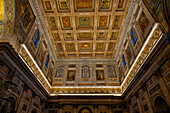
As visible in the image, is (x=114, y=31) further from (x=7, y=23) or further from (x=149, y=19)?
(x=7, y=23)

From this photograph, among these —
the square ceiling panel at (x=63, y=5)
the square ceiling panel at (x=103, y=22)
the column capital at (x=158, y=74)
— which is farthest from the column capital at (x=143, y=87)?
the square ceiling panel at (x=63, y=5)

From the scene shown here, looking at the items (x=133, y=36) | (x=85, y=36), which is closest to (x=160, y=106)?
(x=133, y=36)

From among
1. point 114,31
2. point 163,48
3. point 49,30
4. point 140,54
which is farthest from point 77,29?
point 163,48

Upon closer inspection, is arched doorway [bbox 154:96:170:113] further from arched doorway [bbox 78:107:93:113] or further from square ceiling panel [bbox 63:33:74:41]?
square ceiling panel [bbox 63:33:74:41]

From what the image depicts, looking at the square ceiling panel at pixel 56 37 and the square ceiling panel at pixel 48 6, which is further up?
the square ceiling panel at pixel 48 6

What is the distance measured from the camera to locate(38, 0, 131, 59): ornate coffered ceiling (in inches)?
448

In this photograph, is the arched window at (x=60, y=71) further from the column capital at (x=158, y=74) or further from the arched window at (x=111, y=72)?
the column capital at (x=158, y=74)

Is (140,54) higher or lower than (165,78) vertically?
higher

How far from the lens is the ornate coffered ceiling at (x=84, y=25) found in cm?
1138

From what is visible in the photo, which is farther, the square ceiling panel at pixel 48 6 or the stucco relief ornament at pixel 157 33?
the square ceiling panel at pixel 48 6

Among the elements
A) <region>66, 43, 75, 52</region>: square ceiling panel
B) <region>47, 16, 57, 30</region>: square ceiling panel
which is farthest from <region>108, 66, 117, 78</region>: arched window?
<region>47, 16, 57, 30</region>: square ceiling panel

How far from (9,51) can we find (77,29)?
324 inches

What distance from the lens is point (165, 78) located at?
6.41 m

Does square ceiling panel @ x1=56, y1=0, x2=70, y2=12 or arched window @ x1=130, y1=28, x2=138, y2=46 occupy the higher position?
square ceiling panel @ x1=56, y1=0, x2=70, y2=12
